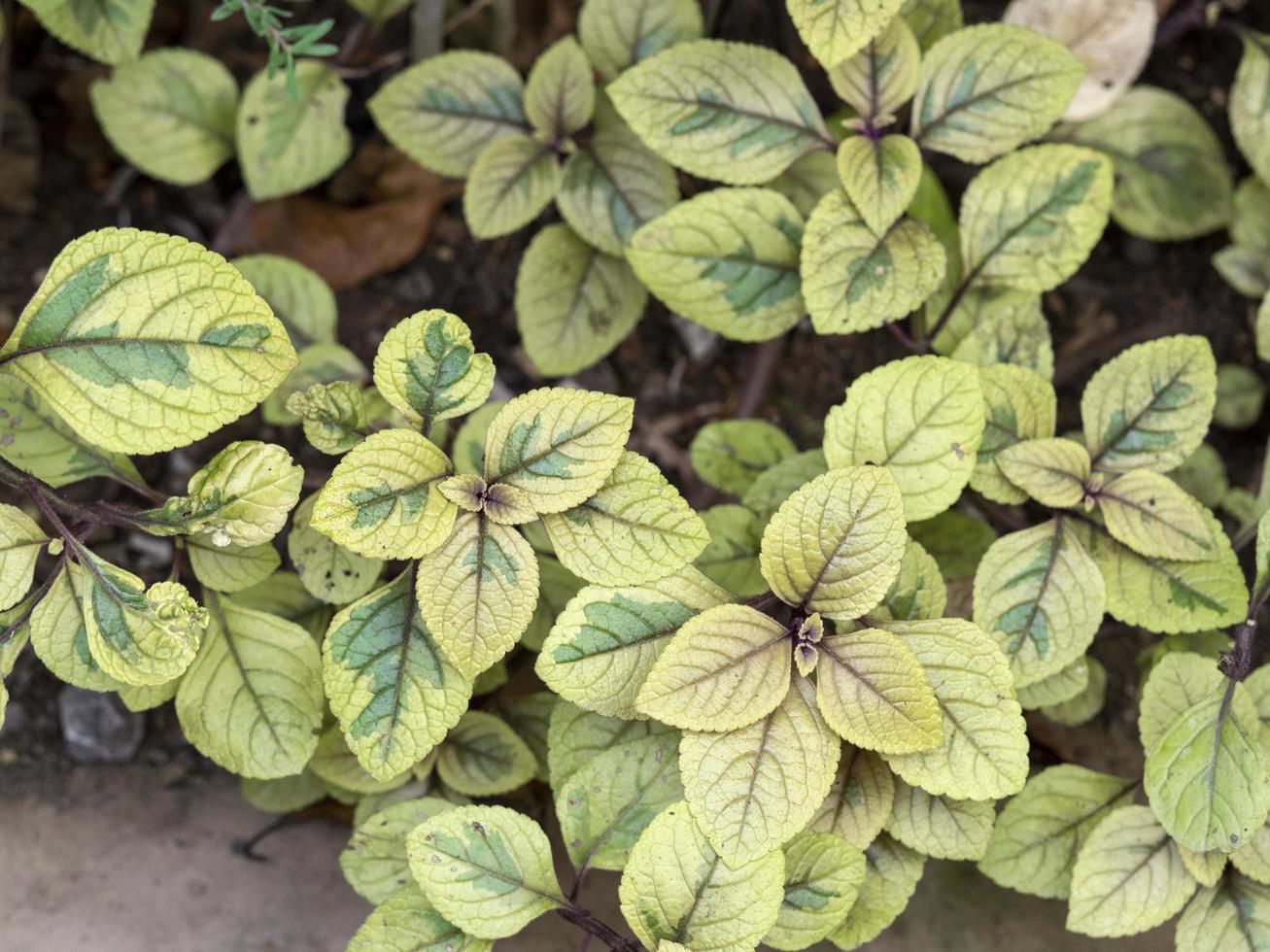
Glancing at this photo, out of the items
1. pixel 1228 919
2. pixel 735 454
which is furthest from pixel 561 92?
pixel 1228 919

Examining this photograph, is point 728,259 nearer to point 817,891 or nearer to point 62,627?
point 817,891

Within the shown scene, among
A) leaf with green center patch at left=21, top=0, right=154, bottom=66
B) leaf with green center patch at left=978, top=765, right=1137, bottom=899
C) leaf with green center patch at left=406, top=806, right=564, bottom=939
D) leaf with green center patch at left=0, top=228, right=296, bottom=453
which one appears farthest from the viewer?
leaf with green center patch at left=21, top=0, right=154, bottom=66

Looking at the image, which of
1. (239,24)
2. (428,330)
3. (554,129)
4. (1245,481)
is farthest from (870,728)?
(239,24)

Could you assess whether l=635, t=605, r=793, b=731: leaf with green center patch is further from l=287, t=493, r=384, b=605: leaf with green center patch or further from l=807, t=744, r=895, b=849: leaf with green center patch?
l=287, t=493, r=384, b=605: leaf with green center patch

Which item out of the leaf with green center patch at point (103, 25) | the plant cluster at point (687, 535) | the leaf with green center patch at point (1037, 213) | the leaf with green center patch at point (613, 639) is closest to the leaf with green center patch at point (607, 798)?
the plant cluster at point (687, 535)

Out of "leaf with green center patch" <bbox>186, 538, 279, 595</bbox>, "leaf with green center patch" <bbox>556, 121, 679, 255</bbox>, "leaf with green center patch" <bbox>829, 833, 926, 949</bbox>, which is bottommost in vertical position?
"leaf with green center patch" <bbox>829, 833, 926, 949</bbox>

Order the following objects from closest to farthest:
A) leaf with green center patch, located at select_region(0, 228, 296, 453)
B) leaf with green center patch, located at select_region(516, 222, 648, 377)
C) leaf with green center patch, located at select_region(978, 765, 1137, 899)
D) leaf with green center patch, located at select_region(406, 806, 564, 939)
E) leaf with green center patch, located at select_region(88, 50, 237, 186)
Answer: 1. leaf with green center patch, located at select_region(0, 228, 296, 453)
2. leaf with green center patch, located at select_region(406, 806, 564, 939)
3. leaf with green center patch, located at select_region(978, 765, 1137, 899)
4. leaf with green center patch, located at select_region(516, 222, 648, 377)
5. leaf with green center patch, located at select_region(88, 50, 237, 186)

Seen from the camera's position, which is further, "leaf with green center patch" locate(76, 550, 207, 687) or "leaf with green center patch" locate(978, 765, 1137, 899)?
"leaf with green center patch" locate(978, 765, 1137, 899)

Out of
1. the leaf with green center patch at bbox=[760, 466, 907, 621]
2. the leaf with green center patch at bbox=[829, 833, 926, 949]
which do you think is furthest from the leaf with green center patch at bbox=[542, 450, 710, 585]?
the leaf with green center patch at bbox=[829, 833, 926, 949]
